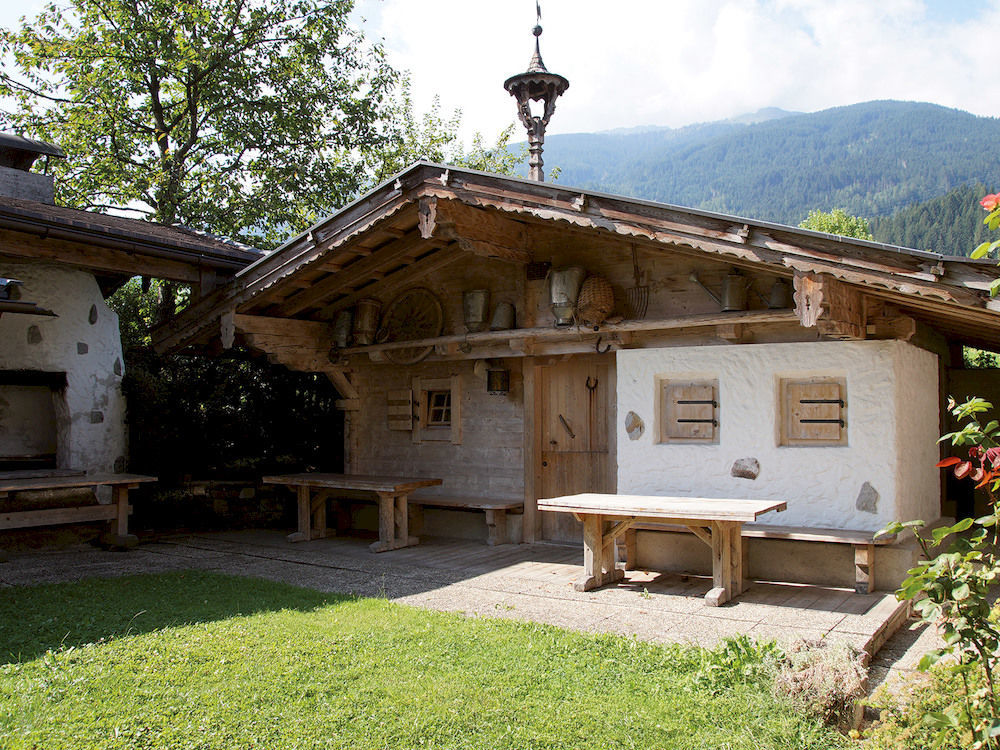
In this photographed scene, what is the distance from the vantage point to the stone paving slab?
5.40 meters

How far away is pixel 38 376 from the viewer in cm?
913

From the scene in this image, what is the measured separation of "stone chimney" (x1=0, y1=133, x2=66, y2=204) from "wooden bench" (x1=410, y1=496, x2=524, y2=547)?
6.81 metres

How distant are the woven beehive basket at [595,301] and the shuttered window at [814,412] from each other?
1.74m

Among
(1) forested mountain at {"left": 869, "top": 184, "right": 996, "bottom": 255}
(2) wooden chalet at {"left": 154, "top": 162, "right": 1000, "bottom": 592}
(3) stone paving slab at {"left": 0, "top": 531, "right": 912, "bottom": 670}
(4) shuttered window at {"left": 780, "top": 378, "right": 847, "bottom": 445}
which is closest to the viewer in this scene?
(3) stone paving slab at {"left": 0, "top": 531, "right": 912, "bottom": 670}

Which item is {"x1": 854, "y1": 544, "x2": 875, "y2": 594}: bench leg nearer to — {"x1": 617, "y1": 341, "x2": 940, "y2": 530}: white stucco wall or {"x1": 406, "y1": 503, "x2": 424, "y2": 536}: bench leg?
{"x1": 617, "y1": 341, "x2": 940, "y2": 530}: white stucco wall

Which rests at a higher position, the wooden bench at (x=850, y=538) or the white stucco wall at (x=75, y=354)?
the white stucco wall at (x=75, y=354)

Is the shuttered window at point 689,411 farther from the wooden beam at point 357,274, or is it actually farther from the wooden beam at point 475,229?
the wooden beam at point 357,274

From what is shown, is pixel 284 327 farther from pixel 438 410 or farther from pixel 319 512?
pixel 319 512

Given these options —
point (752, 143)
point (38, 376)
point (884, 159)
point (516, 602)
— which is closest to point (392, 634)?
point (516, 602)

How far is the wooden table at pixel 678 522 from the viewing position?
5.95m

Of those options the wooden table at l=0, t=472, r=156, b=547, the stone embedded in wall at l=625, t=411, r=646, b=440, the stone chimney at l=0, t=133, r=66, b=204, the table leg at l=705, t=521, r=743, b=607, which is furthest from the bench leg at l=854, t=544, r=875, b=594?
the stone chimney at l=0, t=133, r=66, b=204

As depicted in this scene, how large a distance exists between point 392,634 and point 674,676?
1754 mm

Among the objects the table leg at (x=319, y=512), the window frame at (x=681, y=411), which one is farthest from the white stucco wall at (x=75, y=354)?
the window frame at (x=681, y=411)

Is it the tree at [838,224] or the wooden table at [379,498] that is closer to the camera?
the wooden table at [379,498]
